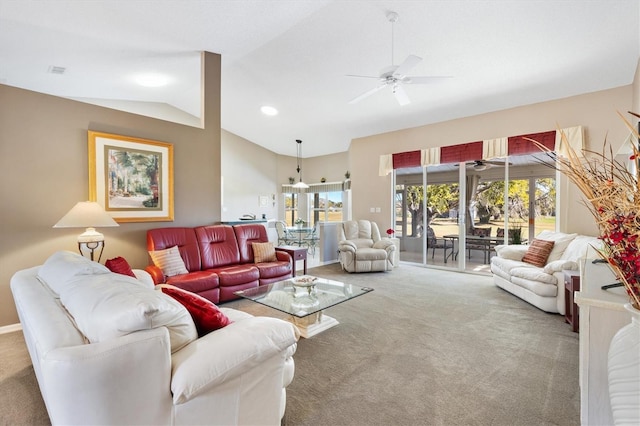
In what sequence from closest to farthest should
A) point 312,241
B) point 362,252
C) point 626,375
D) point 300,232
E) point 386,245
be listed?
point 626,375 → point 362,252 → point 386,245 → point 300,232 → point 312,241

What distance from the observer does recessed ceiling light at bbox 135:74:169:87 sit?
4750mm

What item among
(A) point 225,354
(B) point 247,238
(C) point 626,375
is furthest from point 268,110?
(C) point 626,375

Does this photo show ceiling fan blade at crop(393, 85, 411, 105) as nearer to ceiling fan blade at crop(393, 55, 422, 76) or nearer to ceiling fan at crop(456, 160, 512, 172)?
ceiling fan blade at crop(393, 55, 422, 76)

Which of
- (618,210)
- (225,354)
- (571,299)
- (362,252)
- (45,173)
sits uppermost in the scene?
(45,173)

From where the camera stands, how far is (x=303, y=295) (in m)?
3.01

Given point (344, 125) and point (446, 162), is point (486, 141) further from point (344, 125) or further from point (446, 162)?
point (344, 125)

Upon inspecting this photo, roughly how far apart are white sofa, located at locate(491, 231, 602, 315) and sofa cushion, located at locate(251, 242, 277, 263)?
3374 mm

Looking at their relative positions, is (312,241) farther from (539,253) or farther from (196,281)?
(539,253)

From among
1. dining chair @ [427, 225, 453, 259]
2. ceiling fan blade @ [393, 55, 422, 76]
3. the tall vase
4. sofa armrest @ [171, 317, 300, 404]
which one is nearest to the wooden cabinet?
the tall vase

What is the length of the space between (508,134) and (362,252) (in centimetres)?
327

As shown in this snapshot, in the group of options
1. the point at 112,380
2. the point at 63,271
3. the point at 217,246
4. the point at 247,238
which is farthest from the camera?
the point at 247,238

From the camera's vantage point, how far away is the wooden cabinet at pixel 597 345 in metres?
1.16

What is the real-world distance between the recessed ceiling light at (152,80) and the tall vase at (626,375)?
5.92 meters

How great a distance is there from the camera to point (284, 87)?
5.20 meters
